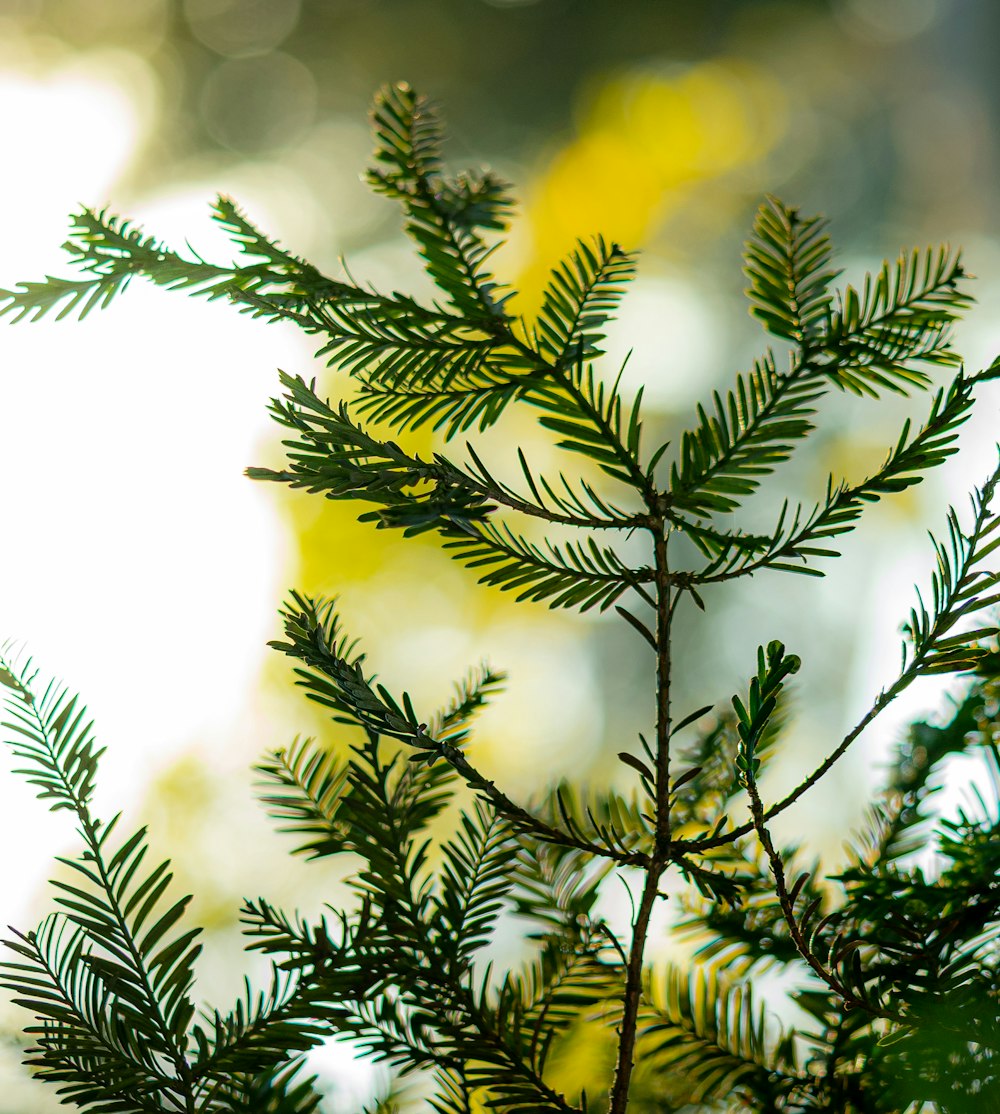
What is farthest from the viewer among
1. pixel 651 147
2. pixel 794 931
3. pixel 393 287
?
pixel 651 147

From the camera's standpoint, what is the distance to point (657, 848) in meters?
0.19

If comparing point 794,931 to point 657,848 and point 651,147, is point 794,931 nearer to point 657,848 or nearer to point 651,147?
point 657,848

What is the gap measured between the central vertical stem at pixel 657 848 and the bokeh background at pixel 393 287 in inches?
32.6

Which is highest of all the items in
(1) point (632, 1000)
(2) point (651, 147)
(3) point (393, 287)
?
(2) point (651, 147)

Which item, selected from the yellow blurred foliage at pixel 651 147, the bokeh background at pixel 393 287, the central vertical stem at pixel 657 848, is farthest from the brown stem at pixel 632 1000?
the yellow blurred foliage at pixel 651 147

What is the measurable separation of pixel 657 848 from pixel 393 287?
1388mm

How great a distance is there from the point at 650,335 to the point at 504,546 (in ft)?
4.56

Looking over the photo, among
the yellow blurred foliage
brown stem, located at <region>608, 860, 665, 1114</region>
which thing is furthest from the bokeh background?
brown stem, located at <region>608, 860, 665, 1114</region>

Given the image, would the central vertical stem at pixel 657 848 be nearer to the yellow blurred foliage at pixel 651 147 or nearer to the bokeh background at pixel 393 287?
the bokeh background at pixel 393 287

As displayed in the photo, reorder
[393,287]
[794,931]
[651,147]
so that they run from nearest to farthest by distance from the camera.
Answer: [794,931] → [393,287] → [651,147]

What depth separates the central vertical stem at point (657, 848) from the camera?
7.3 inches

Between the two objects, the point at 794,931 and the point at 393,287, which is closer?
the point at 794,931

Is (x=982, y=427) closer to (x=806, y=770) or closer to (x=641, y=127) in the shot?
(x=806, y=770)

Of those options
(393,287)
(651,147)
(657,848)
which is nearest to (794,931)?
(657,848)
